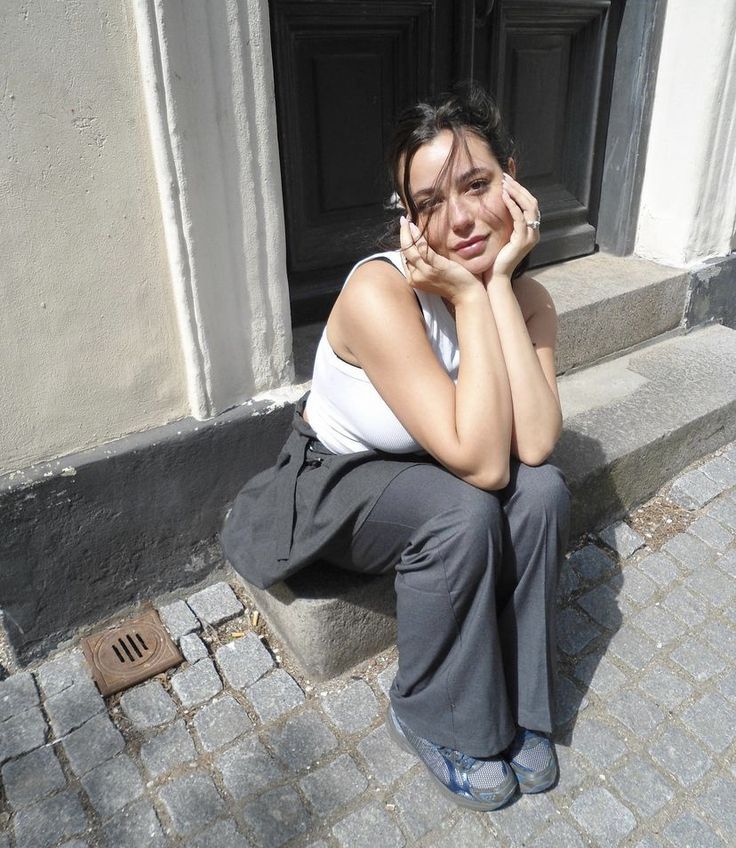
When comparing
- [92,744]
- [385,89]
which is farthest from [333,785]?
[385,89]

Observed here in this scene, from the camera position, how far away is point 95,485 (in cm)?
218

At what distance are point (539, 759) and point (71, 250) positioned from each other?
182 cm

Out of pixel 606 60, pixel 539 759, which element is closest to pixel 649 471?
pixel 539 759

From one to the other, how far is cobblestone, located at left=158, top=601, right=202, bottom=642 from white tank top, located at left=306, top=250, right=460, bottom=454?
0.81m

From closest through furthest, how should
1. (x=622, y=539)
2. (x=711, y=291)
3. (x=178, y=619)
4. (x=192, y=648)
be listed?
1. (x=192, y=648)
2. (x=178, y=619)
3. (x=622, y=539)
4. (x=711, y=291)

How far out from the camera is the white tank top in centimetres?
193

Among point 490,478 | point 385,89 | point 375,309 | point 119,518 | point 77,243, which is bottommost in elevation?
point 119,518

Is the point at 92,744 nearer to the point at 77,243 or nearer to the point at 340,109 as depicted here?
the point at 77,243

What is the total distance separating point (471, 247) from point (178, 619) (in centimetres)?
151

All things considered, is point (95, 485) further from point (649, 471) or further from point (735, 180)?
point (735, 180)

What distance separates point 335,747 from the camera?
203 cm

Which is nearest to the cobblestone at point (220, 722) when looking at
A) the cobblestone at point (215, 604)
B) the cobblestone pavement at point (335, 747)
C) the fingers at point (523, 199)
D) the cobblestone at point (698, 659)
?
the cobblestone pavement at point (335, 747)

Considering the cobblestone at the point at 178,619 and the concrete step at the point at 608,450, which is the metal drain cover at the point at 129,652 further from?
the concrete step at the point at 608,450

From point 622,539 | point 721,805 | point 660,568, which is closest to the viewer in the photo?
point 721,805
